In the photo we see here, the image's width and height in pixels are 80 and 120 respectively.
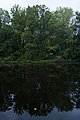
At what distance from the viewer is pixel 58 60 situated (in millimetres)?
62375

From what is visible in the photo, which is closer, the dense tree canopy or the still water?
the still water

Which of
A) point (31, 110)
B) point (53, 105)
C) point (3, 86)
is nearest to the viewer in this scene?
point (31, 110)

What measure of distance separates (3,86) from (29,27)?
154ft

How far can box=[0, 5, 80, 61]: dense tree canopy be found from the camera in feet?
215

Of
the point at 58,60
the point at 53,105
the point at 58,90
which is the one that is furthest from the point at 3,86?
the point at 58,60

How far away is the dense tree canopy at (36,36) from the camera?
2584 inches

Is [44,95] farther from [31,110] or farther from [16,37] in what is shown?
[16,37]

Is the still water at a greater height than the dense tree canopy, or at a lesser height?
lesser

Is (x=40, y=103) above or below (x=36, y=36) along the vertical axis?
below

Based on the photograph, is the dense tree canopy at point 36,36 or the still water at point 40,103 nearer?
the still water at point 40,103

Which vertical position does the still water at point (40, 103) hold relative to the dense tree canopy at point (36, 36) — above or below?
below

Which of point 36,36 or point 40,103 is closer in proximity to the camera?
point 40,103

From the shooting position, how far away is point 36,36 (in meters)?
68.1

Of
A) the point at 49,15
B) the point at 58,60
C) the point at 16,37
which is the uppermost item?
the point at 49,15
